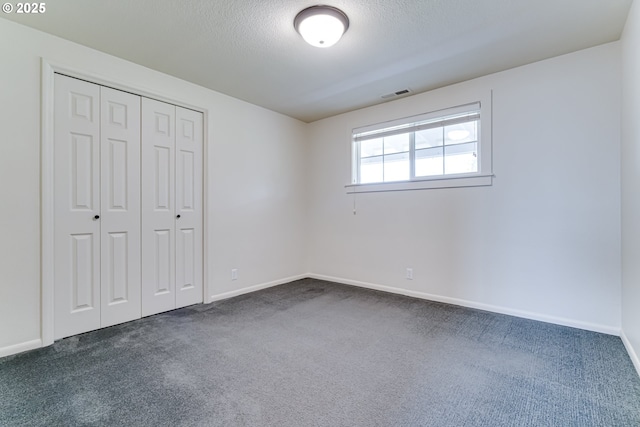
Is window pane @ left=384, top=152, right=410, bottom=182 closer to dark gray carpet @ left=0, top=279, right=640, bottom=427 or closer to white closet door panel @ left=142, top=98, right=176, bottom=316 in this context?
dark gray carpet @ left=0, top=279, right=640, bottom=427

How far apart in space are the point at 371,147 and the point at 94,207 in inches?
123

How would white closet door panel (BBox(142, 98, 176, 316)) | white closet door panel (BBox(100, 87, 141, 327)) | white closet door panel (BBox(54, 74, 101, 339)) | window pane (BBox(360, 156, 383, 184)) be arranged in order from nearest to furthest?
white closet door panel (BBox(54, 74, 101, 339)) → white closet door panel (BBox(100, 87, 141, 327)) → white closet door panel (BBox(142, 98, 176, 316)) → window pane (BBox(360, 156, 383, 184))

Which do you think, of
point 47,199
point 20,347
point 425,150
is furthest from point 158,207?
point 425,150

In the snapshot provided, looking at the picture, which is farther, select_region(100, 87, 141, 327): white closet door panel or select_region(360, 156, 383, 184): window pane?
select_region(360, 156, 383, 184): window pane

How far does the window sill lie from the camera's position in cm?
302

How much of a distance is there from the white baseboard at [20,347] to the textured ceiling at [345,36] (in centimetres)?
233

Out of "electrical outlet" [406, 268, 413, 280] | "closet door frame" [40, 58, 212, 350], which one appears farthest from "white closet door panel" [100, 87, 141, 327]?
"electrical outlet" [406, 268, 413, 280]

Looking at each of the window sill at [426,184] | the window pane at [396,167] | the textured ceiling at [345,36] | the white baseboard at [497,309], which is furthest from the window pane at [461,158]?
the white baseboard at [497,309]

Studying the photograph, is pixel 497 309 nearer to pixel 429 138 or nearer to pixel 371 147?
pixel 429 138

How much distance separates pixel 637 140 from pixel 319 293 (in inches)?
122

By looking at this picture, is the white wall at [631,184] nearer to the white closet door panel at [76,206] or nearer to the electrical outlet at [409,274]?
the electrical outlet at [409,274]

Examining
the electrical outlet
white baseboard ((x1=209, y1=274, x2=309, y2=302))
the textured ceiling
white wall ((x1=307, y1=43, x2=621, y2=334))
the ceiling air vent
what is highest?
the ceiling air vent

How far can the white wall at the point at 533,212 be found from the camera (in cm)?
243

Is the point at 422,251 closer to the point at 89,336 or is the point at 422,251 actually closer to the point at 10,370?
the point at 89,336
